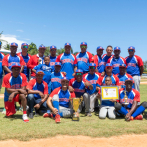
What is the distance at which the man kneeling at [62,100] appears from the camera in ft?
19.6

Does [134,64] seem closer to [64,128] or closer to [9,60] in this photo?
[64,128]

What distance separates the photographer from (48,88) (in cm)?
707

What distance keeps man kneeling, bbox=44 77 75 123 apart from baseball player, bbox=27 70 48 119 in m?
0.39

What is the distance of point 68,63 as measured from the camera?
7344mm

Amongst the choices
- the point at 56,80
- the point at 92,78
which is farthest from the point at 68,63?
the point at 92,78

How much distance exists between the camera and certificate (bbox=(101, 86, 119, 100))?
6215 millimetres

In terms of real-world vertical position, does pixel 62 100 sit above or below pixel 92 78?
below

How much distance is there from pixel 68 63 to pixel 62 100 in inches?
69.3

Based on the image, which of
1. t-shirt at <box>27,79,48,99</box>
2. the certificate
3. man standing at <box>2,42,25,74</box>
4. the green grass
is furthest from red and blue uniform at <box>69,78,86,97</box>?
man standing at <box>2,42,25,74</box>

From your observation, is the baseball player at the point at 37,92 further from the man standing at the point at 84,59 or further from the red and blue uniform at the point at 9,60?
the man standing at the point at 84,59

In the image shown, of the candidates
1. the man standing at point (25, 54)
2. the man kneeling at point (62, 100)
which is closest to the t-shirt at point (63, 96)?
the man kneeling at point (62, 100)

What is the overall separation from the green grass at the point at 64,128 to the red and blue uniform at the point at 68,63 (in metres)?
2.12

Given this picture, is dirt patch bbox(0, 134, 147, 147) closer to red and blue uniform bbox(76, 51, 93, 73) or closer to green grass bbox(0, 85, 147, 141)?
green grass bbox(0, 85, 147, 141)

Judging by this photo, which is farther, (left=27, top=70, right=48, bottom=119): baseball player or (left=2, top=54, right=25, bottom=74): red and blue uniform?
(left=2, top=54, right=25, bottom=74): red and blue uniform
